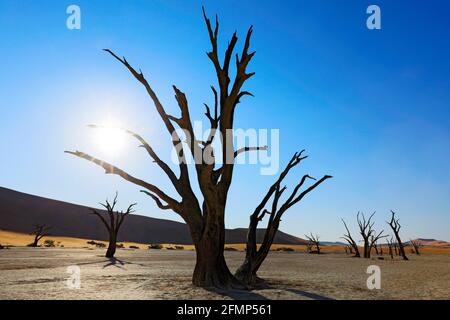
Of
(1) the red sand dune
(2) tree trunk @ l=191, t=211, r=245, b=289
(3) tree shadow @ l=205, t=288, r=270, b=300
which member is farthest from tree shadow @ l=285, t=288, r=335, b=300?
(1) the red sand dune

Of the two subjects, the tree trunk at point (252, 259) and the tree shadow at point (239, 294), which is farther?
the tree trunk at point (252, 259)

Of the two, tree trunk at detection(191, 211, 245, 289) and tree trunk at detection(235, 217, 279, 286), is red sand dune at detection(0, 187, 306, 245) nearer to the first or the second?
tree trunk at detection(235, 217, 279, 286)

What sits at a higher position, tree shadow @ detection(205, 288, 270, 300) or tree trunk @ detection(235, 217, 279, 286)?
tree trunk @ detection(235, 217, 279, 286)

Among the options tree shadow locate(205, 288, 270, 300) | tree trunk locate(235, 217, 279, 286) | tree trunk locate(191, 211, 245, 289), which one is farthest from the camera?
tree trunk locate(235, 217, 279, 286)

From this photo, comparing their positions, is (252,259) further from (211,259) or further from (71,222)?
(71,222)

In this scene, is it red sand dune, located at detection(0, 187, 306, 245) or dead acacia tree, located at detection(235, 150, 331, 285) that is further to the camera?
red sand dune, located at detection(0, 187, 306, 245)

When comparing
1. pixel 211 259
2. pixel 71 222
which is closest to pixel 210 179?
pixel 211 259

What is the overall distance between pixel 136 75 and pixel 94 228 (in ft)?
306

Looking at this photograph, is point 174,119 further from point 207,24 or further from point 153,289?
point 153,289

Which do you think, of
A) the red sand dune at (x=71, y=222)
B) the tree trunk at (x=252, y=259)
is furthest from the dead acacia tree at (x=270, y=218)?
the red sand dune at (x=71, y=222)

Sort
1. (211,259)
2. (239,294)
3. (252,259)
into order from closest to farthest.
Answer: (239,294)
(211,259)
(252,259)

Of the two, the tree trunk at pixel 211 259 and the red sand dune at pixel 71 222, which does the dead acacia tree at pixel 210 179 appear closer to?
the tree trunk at pixel 211 259
